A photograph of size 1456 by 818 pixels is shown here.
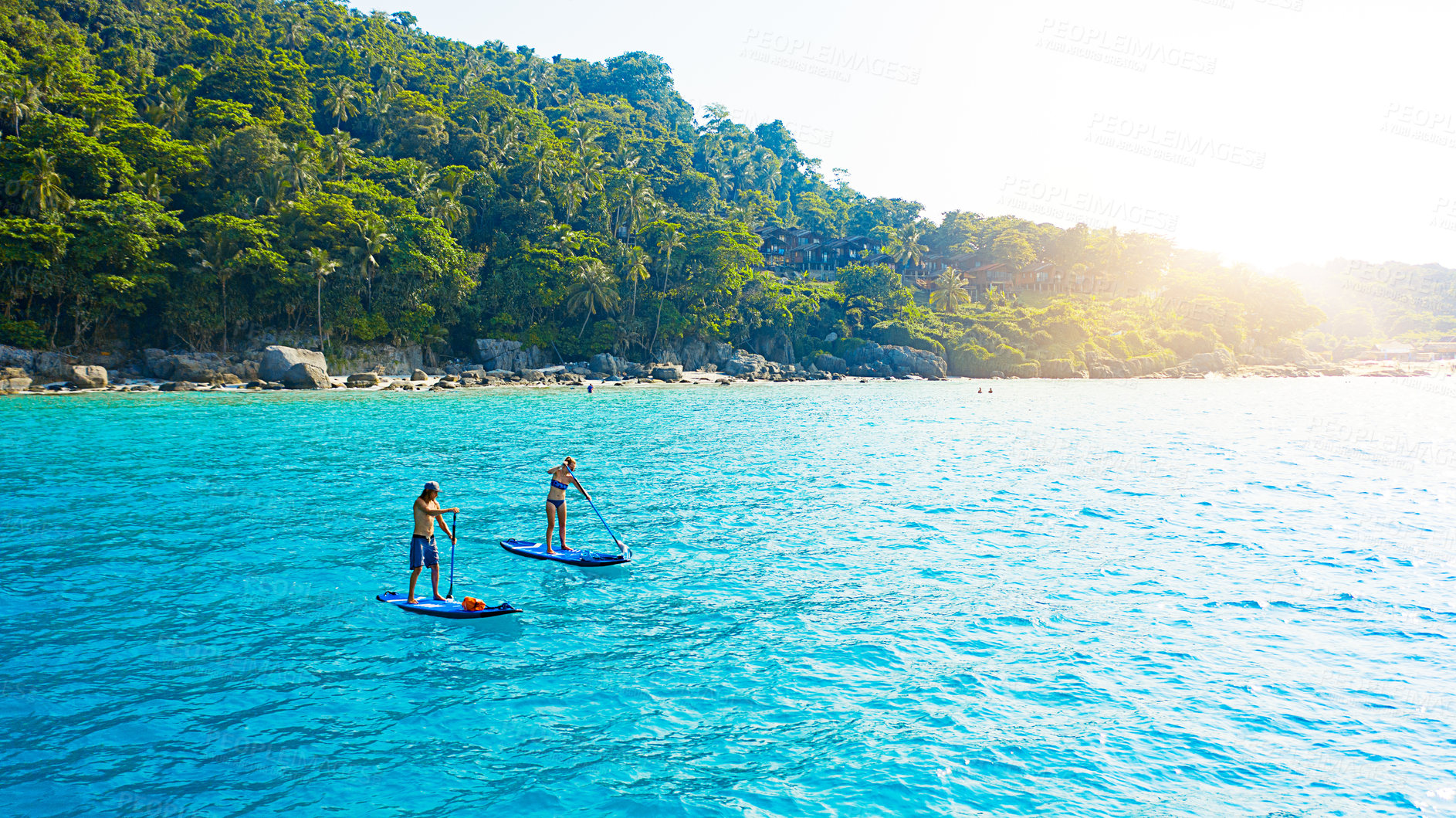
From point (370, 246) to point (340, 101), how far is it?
118 feet

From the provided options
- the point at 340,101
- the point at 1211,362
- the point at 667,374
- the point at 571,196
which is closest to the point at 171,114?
the point at 340,101

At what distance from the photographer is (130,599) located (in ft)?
40.1

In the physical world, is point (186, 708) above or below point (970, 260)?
below

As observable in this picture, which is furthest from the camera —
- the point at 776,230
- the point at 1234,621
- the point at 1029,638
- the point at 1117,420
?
the point at 776,230

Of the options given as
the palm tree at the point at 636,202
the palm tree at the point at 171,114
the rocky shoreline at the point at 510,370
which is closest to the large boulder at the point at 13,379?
the rocky shoreline at the point at 510,370

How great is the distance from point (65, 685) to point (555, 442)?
79.5 feet

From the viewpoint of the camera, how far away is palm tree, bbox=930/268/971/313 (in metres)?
111

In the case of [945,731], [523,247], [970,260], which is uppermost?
[970,260]

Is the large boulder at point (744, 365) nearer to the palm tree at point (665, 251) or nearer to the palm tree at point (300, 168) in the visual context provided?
the palm tree at point (665, 251)

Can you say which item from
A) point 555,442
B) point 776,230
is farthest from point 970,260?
point 555,442

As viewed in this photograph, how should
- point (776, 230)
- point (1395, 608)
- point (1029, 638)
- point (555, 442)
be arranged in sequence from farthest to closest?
point (776, 230)
point (555, 442)
point (1395, 608)
point (1029, 638)

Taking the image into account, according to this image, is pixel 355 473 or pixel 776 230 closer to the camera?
pixel 355 473

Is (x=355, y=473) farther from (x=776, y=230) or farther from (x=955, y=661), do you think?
(x=776, y=230)

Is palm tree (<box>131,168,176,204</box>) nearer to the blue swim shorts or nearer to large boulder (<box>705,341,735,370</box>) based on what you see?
large boulder (<box>705,341,735,370</box>)
